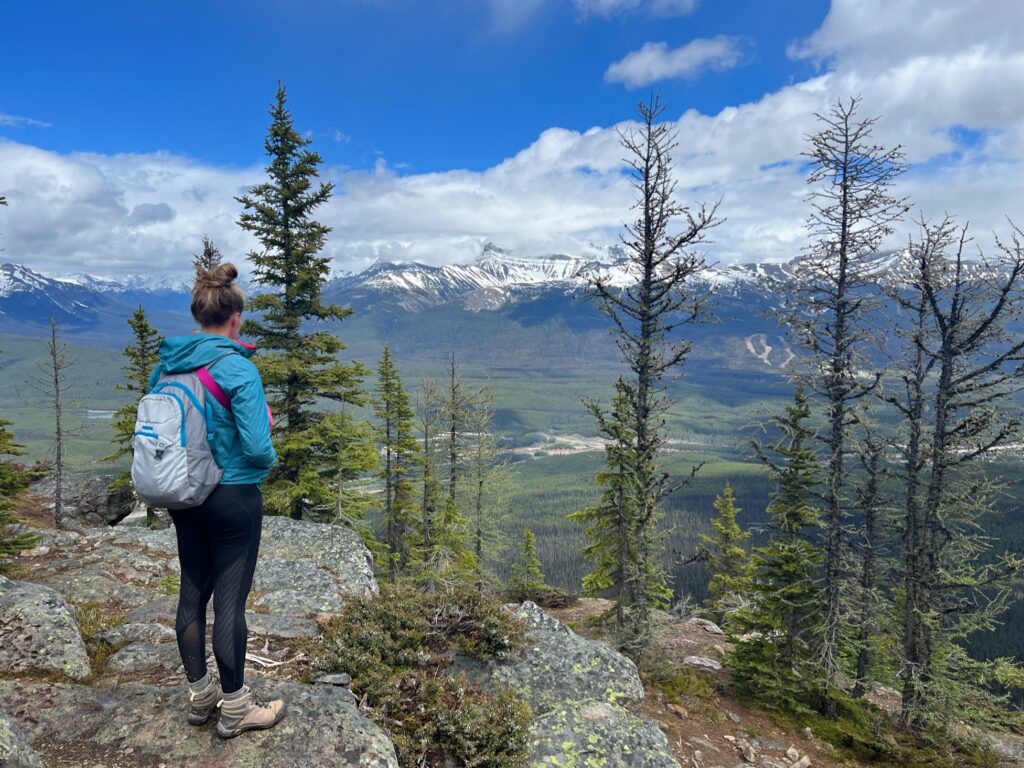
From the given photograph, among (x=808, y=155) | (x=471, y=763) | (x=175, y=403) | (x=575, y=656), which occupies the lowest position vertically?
(x=575, y=656)

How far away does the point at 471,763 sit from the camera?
16.5 feet

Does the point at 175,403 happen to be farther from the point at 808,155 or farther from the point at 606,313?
the point at 808,155

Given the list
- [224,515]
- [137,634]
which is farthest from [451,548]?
[224,515]

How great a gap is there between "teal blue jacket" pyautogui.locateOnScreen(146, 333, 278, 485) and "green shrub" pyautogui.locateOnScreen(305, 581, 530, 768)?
303cm

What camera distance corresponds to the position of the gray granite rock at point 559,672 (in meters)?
6.96

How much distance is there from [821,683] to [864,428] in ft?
22.9

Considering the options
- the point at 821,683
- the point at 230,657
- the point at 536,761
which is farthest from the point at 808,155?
the point at 230,657

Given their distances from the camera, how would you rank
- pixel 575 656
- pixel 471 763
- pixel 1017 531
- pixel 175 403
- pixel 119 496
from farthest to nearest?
pixel 1017 531
pixel 119 496
pixel 575 656
pixel 471 763
pixel 175 403

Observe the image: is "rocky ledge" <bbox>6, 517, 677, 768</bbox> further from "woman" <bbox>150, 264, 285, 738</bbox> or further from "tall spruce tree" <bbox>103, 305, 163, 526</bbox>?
"tall spruce tree" <bbox>103, 305, 163, 526</bbox>

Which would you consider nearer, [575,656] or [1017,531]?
[575,656]

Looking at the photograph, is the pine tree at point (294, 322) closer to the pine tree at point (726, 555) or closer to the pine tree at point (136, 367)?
the pine tree at point (136, 367)

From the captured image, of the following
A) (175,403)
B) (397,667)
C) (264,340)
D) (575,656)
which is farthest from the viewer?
(264,340)

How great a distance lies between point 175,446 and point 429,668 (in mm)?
4668

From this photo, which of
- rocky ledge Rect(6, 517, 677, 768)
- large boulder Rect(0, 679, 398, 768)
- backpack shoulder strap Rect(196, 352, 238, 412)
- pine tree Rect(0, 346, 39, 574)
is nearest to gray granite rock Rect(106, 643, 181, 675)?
rocky ledge Rect(6, 517, 677, 768)
